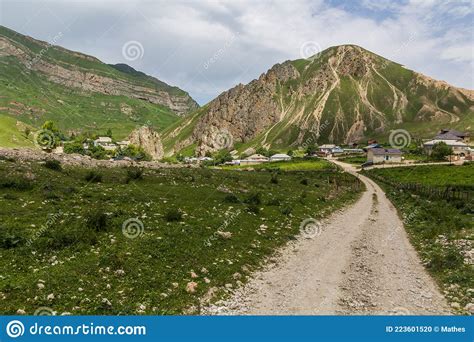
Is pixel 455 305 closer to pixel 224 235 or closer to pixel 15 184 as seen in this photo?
pixel 224 235

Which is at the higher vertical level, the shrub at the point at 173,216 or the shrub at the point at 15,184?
the shrub at the point at 15,184

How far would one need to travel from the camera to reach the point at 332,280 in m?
16.0

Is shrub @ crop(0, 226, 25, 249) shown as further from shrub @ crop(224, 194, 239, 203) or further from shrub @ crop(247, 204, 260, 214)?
shrub @ crop(224, 194, 239, 203)

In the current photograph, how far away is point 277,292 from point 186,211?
1317 cm

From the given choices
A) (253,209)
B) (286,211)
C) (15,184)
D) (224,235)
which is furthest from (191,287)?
(15,184)

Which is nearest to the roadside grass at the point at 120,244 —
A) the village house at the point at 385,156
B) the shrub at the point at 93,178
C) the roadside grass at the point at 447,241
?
the shrub at the point at 93,178

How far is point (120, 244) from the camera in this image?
16.7 metres

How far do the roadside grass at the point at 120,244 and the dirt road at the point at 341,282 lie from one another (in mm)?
1387

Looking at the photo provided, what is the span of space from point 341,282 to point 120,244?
10665 mm

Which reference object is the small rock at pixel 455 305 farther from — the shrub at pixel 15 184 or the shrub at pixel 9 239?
the shrub at pixel 15 184

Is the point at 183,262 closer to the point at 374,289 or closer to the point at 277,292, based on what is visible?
the point at 277,292

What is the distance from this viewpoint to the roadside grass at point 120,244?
39.0ft

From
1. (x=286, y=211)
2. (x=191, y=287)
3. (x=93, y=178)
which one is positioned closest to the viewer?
(x=191, y=287)

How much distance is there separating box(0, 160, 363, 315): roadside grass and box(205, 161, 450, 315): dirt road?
139 cm
